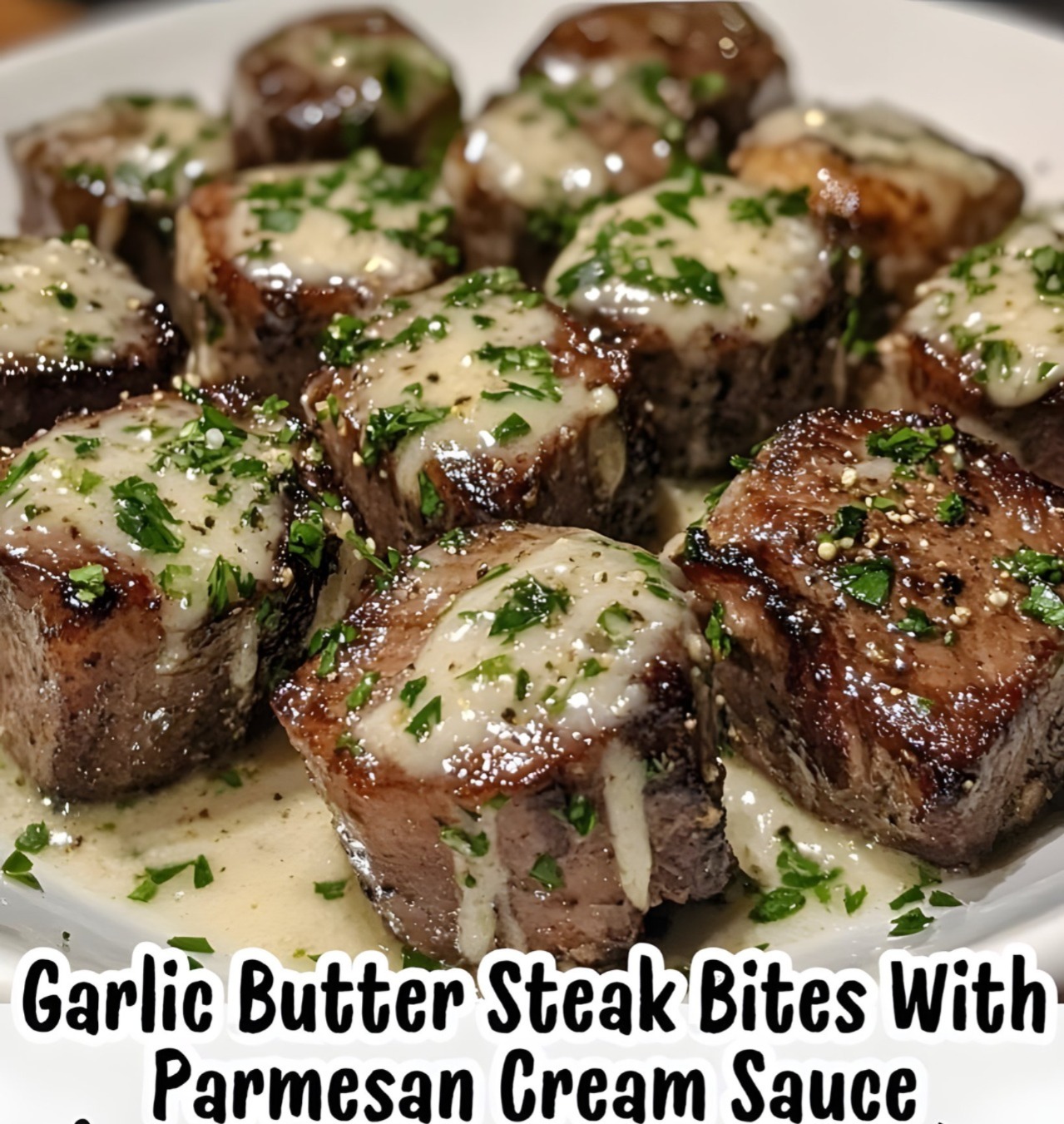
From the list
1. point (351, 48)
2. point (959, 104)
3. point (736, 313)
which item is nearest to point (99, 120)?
point (351, 48)

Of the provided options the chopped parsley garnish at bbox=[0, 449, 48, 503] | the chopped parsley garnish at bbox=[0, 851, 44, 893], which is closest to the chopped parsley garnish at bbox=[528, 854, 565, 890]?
the chopped parsley garnish at bbox=[0, 851, 44, 893]

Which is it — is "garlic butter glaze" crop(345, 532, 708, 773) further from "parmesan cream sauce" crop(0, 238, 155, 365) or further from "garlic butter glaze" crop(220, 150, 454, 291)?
"parmesan cream sauce" crop(0, 238, 155, 365)

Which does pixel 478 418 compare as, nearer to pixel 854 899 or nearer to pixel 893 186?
pixel 854 899

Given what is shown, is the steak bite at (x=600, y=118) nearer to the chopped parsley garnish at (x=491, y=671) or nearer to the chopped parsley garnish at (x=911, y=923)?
the chopped parsley garnish at (x=491, y=671)

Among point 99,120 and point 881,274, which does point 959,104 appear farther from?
point 99,120

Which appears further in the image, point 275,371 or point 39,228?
point 39,228

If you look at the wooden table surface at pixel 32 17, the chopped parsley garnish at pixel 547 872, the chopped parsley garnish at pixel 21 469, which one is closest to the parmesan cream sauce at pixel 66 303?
the chopped parsley garnish at pixel 21 469
